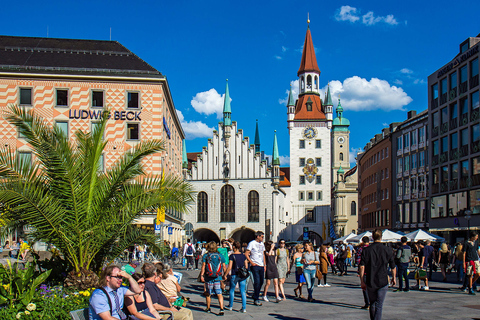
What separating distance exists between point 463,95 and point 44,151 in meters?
33.1

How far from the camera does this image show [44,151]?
37.7 feet

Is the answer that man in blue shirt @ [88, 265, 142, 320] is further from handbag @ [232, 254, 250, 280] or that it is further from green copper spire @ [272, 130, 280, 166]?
green copper spire @ [272, 130, 280, 166]

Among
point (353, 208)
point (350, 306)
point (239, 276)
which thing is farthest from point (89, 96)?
point (353, 208)

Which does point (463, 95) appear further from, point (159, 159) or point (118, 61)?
point (118, 61)

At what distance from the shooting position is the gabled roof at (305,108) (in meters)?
89.4

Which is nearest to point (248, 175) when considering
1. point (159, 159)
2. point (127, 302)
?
point (159, 159)

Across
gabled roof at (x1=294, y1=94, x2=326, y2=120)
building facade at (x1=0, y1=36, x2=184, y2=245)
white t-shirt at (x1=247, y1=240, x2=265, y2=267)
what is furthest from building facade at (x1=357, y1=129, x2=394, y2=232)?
white t-shirt at (x1=247, y1=240, x2=265, y2=267)

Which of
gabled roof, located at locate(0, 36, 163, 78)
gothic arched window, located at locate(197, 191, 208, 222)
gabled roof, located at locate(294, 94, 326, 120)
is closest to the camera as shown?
gabled roof, located at locate(0, 36, 163, 78)

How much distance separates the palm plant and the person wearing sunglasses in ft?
10.0

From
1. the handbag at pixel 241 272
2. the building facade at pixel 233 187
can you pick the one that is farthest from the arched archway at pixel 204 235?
the handbag at pixel 241 272

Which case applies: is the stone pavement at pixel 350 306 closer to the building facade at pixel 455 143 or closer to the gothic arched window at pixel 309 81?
the building facade at pixel 455 143

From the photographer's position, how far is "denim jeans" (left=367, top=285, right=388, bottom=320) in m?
8.98

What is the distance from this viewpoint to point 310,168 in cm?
8525

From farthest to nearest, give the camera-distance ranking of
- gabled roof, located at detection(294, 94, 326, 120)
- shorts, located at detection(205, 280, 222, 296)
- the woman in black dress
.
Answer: gabled roof, located at detection(294, 94, 326, 120)
the woman in black dress
shorts, located at detection(205, 280, 222, 296)
